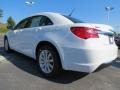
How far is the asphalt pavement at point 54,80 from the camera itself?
16.8 feet

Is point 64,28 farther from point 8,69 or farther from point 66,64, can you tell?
point 8,69

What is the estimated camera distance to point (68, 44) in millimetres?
5266

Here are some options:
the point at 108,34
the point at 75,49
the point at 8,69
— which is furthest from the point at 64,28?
the point at 8,69

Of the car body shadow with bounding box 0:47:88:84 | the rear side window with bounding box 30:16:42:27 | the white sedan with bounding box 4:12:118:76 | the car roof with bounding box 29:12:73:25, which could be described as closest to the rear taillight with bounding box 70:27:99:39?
the white sedan with bounding box 4:12:118:76

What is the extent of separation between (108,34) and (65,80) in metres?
1.47

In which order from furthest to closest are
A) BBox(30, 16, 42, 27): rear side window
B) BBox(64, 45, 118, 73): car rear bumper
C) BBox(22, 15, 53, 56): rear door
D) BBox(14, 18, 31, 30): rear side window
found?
1. BBox(14, 18, 31, 30): rear side window
2. BBox(30, 16, 42, 27): rear side window
3. BBox(22, 15, 53, 56): rear door
4. BBox(64, 45, 118, 73): car rear bumper

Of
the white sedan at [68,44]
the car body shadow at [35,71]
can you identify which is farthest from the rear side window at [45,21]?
the car body shadow at [35,71]

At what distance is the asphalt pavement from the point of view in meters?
5.11

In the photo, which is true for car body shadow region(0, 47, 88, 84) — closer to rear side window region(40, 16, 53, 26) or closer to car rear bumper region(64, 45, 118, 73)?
car rear bumper region(64, 45, 118, 73)

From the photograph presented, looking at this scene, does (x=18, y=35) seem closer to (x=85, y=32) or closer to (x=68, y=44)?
(x=68, y=44)

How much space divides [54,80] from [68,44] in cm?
96

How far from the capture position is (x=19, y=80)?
550cm

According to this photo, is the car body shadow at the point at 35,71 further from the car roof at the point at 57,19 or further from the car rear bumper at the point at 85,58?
the car roof at the point at 57,19

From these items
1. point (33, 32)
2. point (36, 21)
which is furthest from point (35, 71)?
point (36, 21)
